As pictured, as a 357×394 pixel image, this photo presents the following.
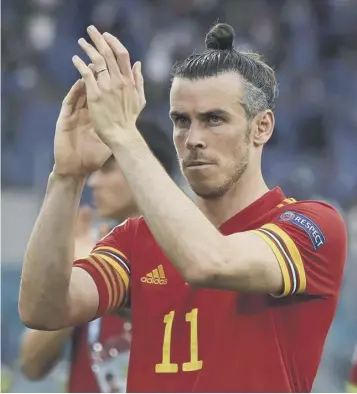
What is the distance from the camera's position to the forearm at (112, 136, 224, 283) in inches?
82.0

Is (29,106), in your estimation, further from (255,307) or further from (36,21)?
(255,307)

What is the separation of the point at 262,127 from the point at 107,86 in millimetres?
607

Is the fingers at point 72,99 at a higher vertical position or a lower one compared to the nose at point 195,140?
higher

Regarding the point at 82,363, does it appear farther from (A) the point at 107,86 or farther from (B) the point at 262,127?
(A) the point at 107,86

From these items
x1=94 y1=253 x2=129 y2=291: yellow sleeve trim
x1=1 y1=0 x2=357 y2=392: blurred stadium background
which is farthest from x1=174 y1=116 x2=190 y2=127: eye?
x1=1 y1=0 x2=357 y2=392: blurred stadium background

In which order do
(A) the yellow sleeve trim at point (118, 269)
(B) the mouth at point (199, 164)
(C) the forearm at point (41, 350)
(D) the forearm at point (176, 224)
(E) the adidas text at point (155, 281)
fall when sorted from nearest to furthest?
1. (D) the forearm at point (176, 224)
2. (B) the mouth at point (199, 164)
3. (E) the adidas text at point (155, 281)
4. (A) the yellow sleeve trim at point (118, 269)
5. (C) the forearm at point (41, 350)

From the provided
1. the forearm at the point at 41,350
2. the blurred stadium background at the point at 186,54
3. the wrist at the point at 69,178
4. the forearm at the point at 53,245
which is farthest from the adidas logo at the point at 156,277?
the blurred stadium background at the point at 186,54

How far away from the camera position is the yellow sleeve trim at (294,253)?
2.33m

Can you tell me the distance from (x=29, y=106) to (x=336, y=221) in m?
6.84

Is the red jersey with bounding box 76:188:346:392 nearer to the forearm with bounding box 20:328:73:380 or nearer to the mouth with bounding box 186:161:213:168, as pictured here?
the mouth with bounding box 186:161:213:168

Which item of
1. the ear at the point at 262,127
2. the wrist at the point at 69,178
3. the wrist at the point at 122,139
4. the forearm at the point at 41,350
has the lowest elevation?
the forearm at the point at 41,350

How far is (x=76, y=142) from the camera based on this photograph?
96.0 inches

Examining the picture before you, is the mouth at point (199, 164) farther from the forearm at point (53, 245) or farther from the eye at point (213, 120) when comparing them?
the forearm at point (53, 245)

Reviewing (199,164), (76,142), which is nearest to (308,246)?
→ (199,164)
